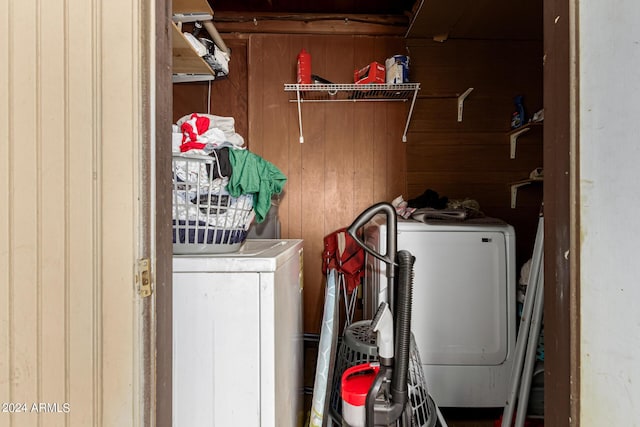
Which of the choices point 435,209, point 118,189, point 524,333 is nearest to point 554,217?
point 118,189

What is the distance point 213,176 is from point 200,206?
99 mm

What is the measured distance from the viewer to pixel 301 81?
1.81m

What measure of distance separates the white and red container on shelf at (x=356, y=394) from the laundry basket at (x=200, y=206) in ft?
2.12

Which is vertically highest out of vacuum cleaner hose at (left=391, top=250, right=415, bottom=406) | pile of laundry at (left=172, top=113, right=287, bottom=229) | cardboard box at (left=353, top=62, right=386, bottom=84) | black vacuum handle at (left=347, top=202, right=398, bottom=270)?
cardboard box at (left=353, top=62, right=386, bottom=84)

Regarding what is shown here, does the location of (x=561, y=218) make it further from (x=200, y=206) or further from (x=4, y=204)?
(x=4, y=204)

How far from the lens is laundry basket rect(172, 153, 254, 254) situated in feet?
2.85

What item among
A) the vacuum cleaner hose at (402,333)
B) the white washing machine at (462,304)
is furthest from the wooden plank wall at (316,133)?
the vacuum cleaner hose at (402,333)

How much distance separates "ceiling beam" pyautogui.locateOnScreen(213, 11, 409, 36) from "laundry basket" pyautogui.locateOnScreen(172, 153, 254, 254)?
1461mm

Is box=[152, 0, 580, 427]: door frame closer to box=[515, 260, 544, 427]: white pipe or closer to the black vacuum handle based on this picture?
the black vacuum handle

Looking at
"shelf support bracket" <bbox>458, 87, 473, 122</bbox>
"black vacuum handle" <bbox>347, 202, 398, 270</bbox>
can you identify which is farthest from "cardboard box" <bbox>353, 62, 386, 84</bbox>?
"black vacuum handle" <bbox>347, 202, 398, 270</bbox>

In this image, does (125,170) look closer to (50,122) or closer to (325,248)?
(50,122)

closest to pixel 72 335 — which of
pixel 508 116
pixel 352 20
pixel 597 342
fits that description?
pixel 597 342

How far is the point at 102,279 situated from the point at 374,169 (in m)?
1.67

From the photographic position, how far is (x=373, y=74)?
69.2 inches
